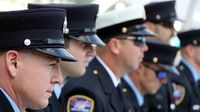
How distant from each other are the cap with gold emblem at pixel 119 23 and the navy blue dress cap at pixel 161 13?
1.13 meters

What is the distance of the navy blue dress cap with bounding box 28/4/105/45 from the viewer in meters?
3.45

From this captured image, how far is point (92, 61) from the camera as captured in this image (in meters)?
4.07

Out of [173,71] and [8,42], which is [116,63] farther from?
[8,42]

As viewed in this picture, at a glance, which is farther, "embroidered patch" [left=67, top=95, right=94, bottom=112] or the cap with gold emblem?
the cap with gold emblem

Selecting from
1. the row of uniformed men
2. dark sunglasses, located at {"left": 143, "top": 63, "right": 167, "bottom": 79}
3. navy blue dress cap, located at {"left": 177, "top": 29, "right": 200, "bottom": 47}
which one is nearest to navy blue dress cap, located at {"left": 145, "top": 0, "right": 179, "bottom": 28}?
the row of uniformed men

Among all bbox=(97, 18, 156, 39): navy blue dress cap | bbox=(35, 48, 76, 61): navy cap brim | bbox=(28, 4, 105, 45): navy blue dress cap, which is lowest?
bbox=(97, 18, 156, 39): navy blue dress cap

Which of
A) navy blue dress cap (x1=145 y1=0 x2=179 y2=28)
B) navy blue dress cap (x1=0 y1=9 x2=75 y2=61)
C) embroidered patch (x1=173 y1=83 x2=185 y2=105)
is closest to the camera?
navy blue dress cap (x1=0 y1=9 x2=75 y2=61)

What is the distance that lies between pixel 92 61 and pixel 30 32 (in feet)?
5.32

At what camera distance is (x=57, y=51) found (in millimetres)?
2545

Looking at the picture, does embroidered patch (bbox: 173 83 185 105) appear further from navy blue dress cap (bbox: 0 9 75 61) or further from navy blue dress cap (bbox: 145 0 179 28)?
navy blue dress cap (bbox: 0 9 75 61)

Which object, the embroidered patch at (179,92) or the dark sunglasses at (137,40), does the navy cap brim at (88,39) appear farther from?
the embroidered patch at (179,92)

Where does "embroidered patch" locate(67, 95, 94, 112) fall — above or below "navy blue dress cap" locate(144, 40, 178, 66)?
above

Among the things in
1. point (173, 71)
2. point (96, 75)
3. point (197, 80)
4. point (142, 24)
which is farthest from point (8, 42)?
point (197, 80)

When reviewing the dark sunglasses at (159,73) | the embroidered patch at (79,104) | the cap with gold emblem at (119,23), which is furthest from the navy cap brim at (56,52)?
the dark sunglasses at (159,73)
